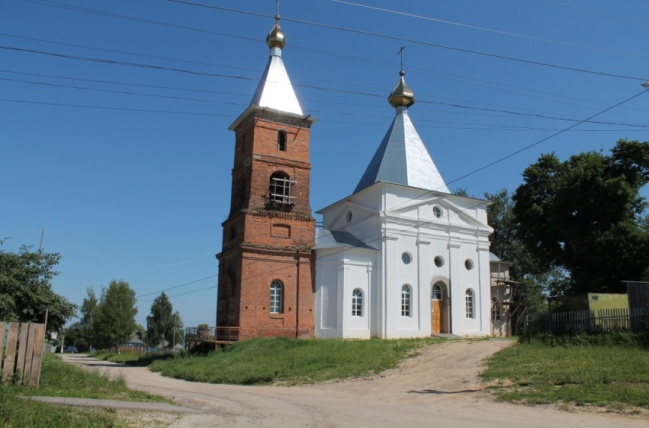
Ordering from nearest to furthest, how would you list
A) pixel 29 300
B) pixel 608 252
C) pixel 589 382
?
pixel 589 382 < pixel 29 300 < pixel 608 252

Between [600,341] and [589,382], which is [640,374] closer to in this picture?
[589,382]

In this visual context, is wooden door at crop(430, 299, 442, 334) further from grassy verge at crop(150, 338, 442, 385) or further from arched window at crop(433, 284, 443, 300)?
grassy verge at crop(150, 338, 442, 385)

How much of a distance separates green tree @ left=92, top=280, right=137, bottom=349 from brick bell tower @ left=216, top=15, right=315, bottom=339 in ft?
84.2

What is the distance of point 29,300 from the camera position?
21406 millimetres

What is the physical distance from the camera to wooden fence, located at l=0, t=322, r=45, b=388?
449 inches

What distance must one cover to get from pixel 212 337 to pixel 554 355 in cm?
1741

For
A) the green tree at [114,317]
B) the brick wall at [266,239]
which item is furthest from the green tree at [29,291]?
the green tree at [114,317]

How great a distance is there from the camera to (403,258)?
31562 millimetres

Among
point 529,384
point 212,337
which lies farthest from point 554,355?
point 212,337

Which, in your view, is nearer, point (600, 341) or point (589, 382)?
point (589, 382)

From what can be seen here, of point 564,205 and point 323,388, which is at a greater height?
point 564,205

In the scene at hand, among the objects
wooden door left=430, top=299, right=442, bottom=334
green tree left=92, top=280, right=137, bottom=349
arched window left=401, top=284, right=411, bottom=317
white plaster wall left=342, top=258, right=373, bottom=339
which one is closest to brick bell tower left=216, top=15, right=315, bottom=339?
white plaster wall left=342, top=258, right=373, bottom=339

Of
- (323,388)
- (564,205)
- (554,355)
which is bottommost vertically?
(323,388)

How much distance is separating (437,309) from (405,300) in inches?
87.5
